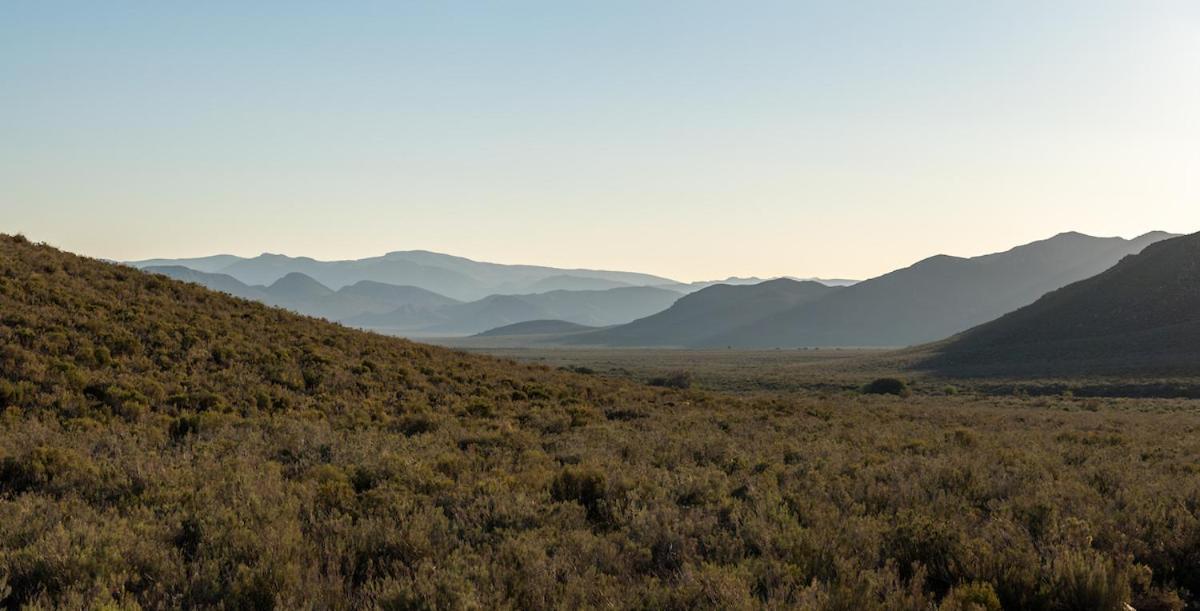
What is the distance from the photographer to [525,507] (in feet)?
23.2

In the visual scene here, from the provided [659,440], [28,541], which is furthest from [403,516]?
[659,440]

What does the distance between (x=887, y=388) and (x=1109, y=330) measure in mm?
39570

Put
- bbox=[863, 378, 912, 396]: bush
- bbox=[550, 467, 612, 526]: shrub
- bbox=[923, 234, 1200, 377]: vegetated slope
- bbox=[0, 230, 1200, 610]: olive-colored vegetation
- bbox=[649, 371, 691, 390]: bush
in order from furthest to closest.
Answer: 1. bbox=[923, 234, 1200, 377]: vegetated slope
2. bbox=[649, 371, 691, 390]: bush
3. bbox=[863, 378, 912, 396]: bush
4. bbox=[550, 467, 612, 526]: shrub
5. bbox=[0, 230, 1200, 610]: olive-colored vegetation

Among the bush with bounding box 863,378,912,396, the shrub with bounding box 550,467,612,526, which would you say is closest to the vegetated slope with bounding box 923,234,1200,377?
the bush with bounding box 863,378,912,396

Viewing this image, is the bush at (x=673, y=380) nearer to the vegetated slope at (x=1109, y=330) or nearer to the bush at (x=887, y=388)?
the bush at (x=887, y=388)

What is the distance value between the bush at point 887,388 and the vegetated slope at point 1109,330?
17.8 metres

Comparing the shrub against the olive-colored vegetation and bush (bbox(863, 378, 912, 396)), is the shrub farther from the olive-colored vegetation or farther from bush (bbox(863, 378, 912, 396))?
bush (bbox(863, 378, 912, 396))

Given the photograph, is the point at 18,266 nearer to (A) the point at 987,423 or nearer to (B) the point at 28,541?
(B) the point at 28,541

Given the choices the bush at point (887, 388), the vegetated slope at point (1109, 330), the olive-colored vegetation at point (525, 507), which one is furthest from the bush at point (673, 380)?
the vegetated slope at point (1109, 330)

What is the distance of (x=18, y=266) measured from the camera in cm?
2133

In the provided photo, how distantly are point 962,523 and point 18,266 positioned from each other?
27.7 m

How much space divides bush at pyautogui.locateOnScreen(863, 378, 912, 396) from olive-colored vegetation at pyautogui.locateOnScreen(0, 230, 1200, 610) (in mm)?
32676

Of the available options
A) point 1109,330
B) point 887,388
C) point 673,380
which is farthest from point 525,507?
point 1109,330

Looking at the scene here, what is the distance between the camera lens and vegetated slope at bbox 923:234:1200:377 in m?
57.3
